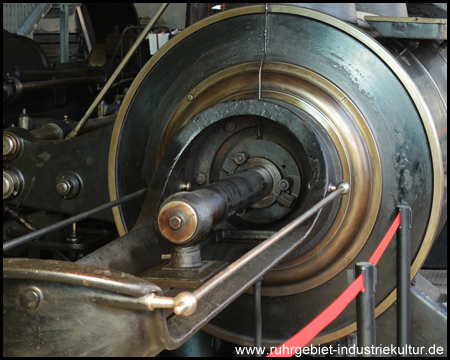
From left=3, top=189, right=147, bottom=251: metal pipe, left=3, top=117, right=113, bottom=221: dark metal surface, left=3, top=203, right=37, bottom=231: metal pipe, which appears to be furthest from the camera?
left=3, top=203, right=37, bottom=231: metal pipe

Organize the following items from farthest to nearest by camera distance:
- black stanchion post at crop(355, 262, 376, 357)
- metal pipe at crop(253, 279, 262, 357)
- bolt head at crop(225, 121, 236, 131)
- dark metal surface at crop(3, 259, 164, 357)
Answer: bolt head at crop(225, 121, 236, 131), metal pipe at crop(253, 279, 262, 357), black stanchion post at crop(355, 262, 376, 357), dark metal surface at crop(3, 259, 164, 357)

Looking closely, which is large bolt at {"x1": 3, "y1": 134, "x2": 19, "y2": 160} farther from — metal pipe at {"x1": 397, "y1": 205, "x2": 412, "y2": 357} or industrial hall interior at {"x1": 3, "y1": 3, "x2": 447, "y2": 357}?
metal pipe at {"x1": 397, "y1": 205, "x2": 412, "y2": 357}

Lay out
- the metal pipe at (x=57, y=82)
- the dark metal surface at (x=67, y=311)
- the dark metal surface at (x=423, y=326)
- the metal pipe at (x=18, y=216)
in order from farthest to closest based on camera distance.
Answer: the metal pipe at (x=57, y=82) → the metal pipe at (x=18, y=216) → the dark metal surface at (x=423, y=326) → the dark metal surface at (x=67, y=311)

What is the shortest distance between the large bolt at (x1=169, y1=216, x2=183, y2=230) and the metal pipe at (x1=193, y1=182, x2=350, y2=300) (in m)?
0.15

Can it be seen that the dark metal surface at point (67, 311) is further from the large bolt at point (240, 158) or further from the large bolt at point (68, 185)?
the large bolt at point (68, 185)

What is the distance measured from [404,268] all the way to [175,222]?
31.9 inches

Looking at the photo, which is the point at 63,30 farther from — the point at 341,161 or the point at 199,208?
the point at 199,208

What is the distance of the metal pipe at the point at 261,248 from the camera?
1.05 m

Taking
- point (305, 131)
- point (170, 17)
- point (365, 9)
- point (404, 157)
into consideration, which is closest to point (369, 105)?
point (404, 157)

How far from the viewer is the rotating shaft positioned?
4.50 feet

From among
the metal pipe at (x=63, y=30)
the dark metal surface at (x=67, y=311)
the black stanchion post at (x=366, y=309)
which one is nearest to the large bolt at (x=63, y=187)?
the black stanchion post at (x=366, y=309)

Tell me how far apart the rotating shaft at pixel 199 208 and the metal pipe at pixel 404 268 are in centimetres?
46

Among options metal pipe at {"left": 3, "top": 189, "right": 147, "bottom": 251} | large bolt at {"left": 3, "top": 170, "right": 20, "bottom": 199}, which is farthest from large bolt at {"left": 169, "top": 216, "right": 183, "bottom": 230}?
large bolt at {"left": 3, "top": 170, "right": 20, "bottom": 199}

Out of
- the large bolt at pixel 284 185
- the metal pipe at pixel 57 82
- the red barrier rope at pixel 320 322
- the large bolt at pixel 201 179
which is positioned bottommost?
the red barrier rope at pixel 320 322
